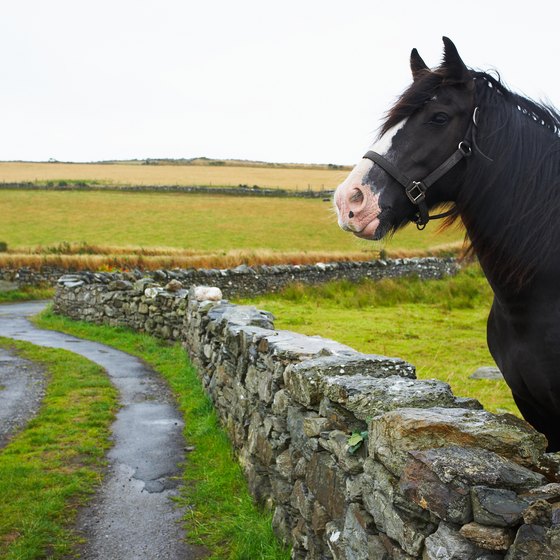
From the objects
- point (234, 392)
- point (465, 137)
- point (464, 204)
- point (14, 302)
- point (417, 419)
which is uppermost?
point (465, 137)

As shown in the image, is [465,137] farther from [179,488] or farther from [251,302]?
[251,302]

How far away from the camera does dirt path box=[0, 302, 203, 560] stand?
5051mm

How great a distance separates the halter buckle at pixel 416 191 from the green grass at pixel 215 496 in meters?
2.82

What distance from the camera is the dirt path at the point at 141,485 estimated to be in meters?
5.05

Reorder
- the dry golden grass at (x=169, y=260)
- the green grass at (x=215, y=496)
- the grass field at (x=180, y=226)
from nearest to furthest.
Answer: the green grass at (x=215, y=496)
the dry golden grass at (x=169, y=260)
the grass field at (x=180, y=226)

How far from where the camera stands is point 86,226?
1849 inches

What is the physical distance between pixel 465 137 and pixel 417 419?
1.68 metres

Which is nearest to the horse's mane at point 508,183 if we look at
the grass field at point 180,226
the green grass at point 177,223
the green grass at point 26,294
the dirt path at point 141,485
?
the dirt path at point 141,485

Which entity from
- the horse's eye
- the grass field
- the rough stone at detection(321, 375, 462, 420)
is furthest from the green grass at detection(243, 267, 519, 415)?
the grass field

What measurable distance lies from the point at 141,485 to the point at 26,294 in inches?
921

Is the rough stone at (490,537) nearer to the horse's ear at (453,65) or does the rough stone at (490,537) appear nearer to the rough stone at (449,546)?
the rough stone at (449,546)

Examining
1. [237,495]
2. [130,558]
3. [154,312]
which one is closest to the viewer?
[130,558]

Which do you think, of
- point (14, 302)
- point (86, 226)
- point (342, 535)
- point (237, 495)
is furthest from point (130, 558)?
point (86, 226)

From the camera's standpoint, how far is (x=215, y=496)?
234 inches
